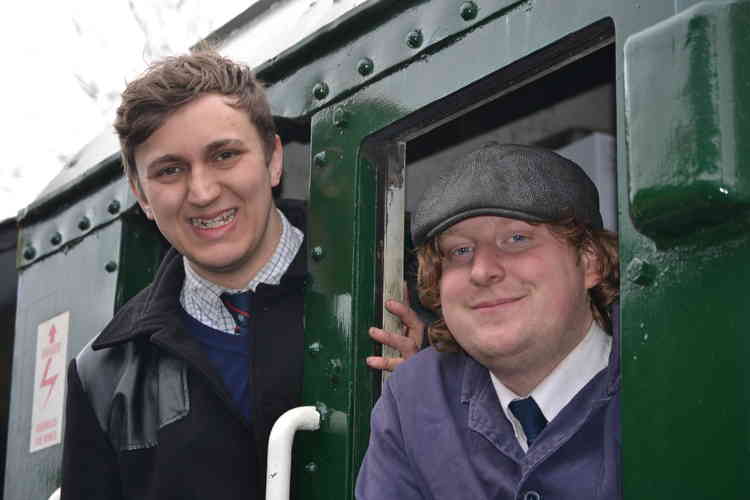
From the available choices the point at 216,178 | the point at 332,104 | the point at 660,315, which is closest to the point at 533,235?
the point at 660,315

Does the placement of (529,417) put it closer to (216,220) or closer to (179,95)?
(216,220)

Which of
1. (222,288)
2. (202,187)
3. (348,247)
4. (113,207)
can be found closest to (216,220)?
(202,187)

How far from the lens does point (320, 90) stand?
7.18ft

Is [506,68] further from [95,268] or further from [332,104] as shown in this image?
[95,268]

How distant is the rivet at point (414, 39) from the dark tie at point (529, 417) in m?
0.69

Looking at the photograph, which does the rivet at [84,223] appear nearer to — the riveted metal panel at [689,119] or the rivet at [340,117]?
the rivet at [340,117]

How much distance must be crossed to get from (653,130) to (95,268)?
206cm

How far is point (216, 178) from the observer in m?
2.19

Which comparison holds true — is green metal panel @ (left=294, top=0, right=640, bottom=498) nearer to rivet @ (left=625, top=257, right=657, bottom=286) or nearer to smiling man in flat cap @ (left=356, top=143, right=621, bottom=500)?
smiling man in flat cap @ (left=356, top=143, right=621, bottom=500)

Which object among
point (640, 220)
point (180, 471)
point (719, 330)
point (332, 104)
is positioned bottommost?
point (180, 471)

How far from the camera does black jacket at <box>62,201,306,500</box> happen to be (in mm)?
2152

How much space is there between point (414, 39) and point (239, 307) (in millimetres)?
756

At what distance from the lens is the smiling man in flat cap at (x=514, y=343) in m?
1.59

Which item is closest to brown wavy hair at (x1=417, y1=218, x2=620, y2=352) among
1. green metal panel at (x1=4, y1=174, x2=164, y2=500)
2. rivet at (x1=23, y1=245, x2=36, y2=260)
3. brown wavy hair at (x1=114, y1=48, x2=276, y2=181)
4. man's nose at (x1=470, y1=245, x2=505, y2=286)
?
man's nose at (x1=470, y1=245, x2=505, y2=286)
